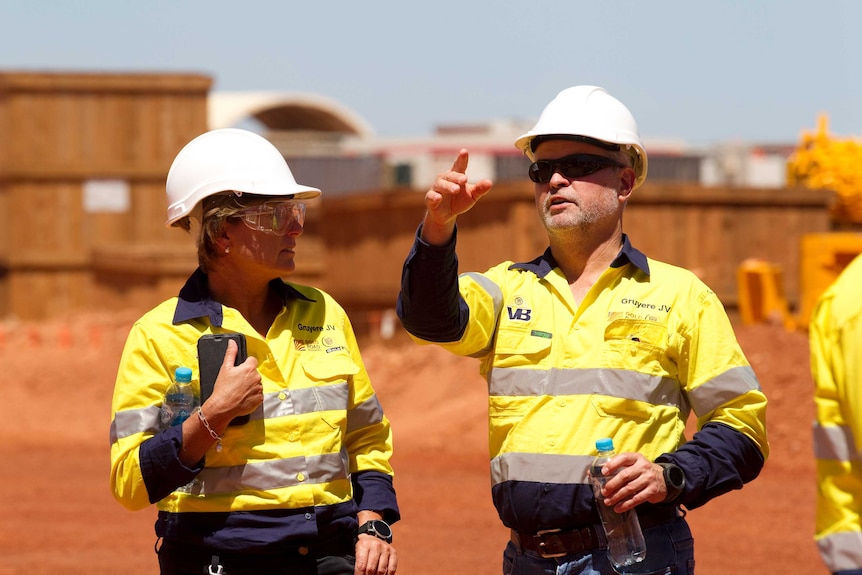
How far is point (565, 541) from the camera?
4.06m

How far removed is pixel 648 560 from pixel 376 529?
2.75ft

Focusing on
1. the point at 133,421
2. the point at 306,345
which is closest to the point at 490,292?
the point at 306,345

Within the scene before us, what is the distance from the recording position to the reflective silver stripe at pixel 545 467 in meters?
4.05

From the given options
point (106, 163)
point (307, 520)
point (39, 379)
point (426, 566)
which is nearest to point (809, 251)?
point (426, 566)

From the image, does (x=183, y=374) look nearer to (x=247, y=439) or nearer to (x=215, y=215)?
(x=247, y=439)

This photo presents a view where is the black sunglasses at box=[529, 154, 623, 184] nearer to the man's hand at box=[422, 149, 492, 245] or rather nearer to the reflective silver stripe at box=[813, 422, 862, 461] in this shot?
the man's hand at box=[422, 149, 492, 245]

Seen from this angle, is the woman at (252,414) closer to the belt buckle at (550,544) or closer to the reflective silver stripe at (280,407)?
the reflective silver stripe at (280,407)

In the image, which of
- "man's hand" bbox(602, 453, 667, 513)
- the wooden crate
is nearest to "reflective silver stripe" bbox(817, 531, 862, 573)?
"man's hand" bbox(602, 453, 667, 513)

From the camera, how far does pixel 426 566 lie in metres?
9.77

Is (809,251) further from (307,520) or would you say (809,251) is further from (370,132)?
(370,132)

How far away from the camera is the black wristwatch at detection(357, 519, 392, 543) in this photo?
13.9ft

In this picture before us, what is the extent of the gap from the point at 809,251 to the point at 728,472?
43.2 ft

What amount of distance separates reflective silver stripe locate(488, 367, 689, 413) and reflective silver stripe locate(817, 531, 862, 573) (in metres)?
1.20

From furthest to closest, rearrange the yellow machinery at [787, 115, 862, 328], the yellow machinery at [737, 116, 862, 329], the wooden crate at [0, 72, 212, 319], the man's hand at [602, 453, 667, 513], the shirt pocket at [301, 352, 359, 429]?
the wooden crate at [0, 72, 212, 319] < the yellow machinery at [787, 115, 862, 328] < the yellow machinery at [737, 116, 862, 329] < the shirt pocket at [301, 352, 359, 429] < the man's hand at [602, 453, 667, 513]
